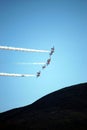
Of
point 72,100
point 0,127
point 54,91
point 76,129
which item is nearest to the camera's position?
point 76,129

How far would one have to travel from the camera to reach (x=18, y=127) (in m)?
44.5

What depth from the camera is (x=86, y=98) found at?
74562mm

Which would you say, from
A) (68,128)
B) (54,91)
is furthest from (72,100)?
(68,128)

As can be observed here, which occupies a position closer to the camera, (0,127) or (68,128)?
(68,128)

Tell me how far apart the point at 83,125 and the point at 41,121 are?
429 inches

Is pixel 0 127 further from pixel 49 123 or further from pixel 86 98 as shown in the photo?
pixel 86 98

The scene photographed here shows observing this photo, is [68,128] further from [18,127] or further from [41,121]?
[18,127]

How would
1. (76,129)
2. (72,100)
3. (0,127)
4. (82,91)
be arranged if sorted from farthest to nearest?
1. (82,91)
2. (72,100)
3. (0,127)
4. (76,129)

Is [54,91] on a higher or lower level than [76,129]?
higher

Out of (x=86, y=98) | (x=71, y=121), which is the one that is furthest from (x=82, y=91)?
(x=71, y=121)

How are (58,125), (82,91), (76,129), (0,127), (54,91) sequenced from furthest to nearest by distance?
(54,91)
(82,91)
(0,127)
(58,125)
(76,129)

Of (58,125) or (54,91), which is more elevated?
(54,91)

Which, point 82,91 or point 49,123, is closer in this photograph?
point 49,123

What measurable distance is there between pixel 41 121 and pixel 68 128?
8.73 m
